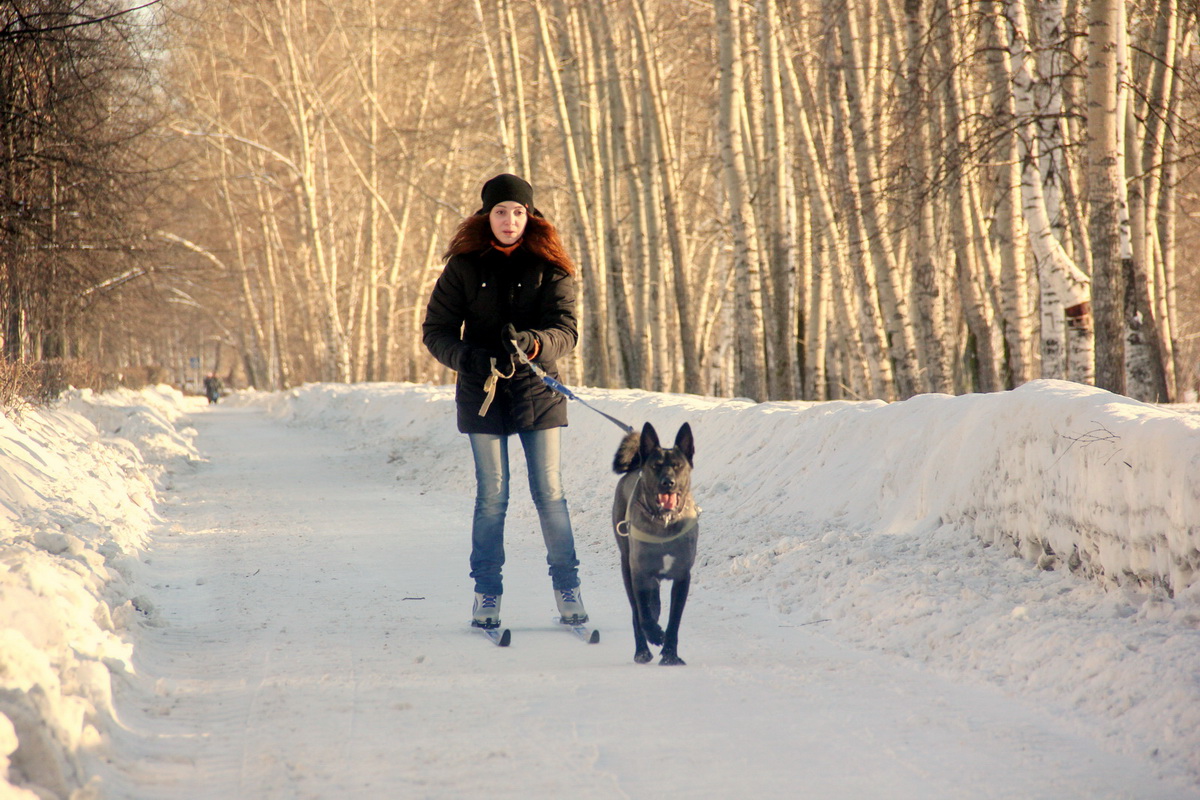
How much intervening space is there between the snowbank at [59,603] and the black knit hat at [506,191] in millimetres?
2975

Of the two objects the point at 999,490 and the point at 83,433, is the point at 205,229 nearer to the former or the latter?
the point at 83,433

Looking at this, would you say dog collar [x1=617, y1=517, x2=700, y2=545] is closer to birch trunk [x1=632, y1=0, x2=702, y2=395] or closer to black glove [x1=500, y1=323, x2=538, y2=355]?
black glove [x1=500, y1=323, x2=538, y2=355]

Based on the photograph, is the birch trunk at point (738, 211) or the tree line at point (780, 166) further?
the birch trunk at point (738, 211)

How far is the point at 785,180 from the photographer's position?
52.1 feet

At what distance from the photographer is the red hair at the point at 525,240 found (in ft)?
18.9

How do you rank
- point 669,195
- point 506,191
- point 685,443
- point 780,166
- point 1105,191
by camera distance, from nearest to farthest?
point 685,443 < point 506,191 < point 1105,191 < point 780,166 < point 669,195

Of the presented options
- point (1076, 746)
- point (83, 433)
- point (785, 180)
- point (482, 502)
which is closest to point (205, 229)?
point (83, 433)

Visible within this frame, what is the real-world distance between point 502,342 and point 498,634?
1.66m

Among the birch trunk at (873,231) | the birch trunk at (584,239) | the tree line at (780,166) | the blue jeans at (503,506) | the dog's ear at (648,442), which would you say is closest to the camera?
the dog's ear at (648,442)

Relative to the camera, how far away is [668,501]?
510 centimetres

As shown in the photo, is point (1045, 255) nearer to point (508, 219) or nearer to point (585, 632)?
point (508, 219)

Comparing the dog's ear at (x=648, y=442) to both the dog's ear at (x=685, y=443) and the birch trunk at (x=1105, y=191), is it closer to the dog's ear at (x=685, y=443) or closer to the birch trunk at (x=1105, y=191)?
the dog's ear at (x=685, y=443)

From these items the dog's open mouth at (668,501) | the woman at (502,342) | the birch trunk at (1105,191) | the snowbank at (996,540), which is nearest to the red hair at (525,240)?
the woman at (502,342)

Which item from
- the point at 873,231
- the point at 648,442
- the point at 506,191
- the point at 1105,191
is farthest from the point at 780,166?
the point at 648,442
